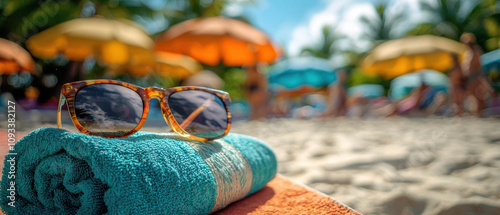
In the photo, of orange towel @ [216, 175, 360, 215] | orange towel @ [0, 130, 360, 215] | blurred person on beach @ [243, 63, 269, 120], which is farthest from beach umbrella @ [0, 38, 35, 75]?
orange towel @ [216, 175, 360, 215]

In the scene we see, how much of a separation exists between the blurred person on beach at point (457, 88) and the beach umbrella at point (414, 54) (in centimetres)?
53

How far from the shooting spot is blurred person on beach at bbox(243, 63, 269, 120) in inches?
242

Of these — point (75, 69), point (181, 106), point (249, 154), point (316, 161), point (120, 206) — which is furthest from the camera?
point (75, 69)

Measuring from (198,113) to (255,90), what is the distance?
5.25m

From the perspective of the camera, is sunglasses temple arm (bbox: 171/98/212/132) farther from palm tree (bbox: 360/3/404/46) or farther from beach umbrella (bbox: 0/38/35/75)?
palm tree (bbox: 360/3/404/46)

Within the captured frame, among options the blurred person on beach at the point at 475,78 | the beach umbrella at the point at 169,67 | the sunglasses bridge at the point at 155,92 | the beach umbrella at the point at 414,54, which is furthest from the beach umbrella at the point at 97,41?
the blurred person on beach at the point at 475,78

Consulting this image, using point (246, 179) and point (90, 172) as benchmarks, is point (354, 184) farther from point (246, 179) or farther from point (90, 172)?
point (90, 172)

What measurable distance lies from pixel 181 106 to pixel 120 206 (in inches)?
15.0

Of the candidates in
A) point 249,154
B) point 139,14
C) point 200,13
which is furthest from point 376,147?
point 200,13

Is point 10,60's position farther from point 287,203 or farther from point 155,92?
point 287,203

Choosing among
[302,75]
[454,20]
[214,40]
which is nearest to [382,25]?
[454,20]

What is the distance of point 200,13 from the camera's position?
15.2m

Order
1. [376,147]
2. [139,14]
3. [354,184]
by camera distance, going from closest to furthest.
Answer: [354,184] < [376,147] < [139,14]

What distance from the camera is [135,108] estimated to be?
81cm
